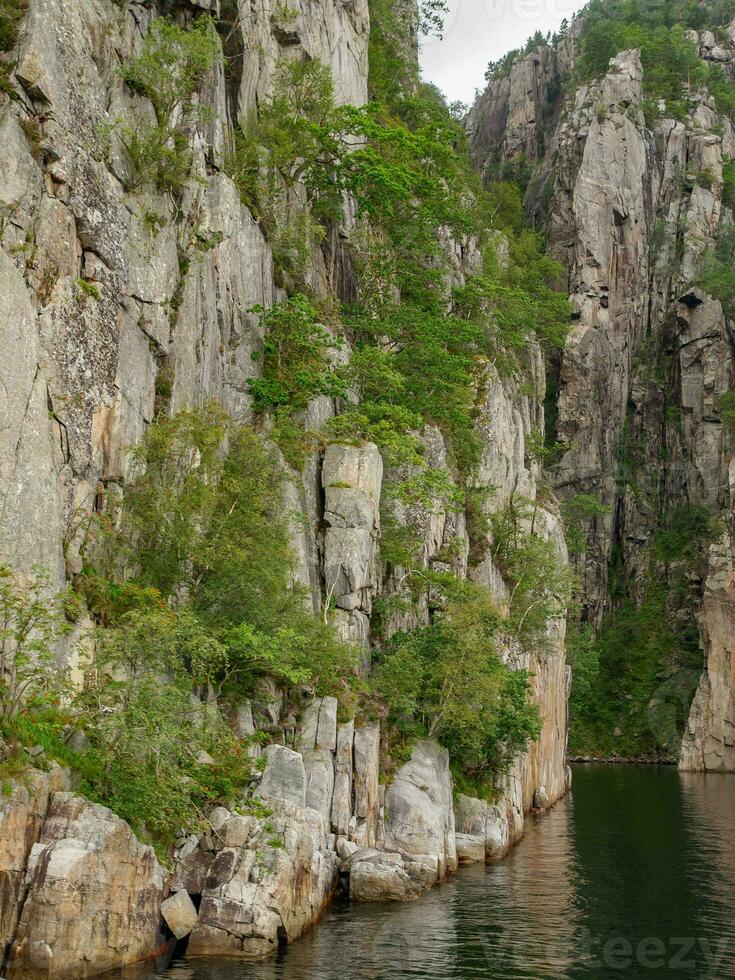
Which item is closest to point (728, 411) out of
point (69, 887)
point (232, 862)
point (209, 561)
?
point (209, 561)

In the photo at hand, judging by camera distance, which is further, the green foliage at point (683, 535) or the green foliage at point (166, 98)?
the green foliage at point (683, 535)

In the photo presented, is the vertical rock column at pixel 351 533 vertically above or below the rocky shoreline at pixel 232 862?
above

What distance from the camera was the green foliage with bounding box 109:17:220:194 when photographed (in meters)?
35.9

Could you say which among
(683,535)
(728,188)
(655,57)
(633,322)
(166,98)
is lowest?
(683,535)

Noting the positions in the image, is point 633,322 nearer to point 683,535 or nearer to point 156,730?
point 683,535

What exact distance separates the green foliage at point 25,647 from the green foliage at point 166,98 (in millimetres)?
17992

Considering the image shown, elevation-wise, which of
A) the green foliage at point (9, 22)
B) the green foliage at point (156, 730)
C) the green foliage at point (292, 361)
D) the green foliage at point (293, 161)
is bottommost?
the green foliage at point (156, 730)

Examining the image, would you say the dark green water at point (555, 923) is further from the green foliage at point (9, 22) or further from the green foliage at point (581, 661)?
the green foliage at point (581, 661)

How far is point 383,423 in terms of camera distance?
4516cm

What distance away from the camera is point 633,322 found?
110m

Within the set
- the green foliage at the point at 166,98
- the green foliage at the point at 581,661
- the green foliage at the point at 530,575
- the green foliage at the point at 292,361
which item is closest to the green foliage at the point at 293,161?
the green foliage at the point at 292,361

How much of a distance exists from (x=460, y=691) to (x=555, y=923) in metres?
12.6

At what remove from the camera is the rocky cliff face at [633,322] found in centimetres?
10381

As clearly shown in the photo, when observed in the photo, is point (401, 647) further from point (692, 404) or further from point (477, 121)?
point (477, 121)
